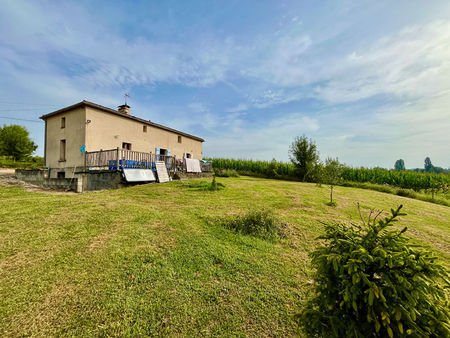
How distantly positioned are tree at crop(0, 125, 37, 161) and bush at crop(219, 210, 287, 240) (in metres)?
43.2

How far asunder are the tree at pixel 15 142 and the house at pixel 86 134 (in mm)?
23403

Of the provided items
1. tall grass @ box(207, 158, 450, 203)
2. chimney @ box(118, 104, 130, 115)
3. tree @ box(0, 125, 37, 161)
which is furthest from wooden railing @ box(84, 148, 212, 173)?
tree @ box(0, 125, 37, 161)

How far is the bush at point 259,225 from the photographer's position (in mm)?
4770

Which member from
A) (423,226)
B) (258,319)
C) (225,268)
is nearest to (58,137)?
(225,268)

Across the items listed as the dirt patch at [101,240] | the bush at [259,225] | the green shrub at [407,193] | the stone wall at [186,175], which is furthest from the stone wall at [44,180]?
the green shrub at [407,193]

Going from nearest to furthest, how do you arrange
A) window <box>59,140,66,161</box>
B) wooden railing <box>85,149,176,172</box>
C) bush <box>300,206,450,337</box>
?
bush <box>300,206,450,337</box>
wooden railing <box>85,149,176,172</box>
window <box>59,140,66,161</box>

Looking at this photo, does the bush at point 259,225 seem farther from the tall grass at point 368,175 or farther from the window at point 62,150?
the tall grass at point 368,175

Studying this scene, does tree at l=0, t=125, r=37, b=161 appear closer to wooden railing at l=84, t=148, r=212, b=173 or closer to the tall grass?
wooden railing at l=84, t=148, r=212, b=173

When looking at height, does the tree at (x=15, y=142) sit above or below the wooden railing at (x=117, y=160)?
above

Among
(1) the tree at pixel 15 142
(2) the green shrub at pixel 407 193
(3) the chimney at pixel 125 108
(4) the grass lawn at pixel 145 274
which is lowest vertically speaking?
(4) the grass lawn at pixel 145 274

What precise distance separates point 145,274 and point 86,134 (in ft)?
45.8

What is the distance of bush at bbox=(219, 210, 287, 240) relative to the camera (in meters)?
4.77

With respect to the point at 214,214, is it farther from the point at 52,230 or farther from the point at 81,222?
the point at 52,230

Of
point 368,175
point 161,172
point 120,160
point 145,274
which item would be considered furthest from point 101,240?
point 368,175
